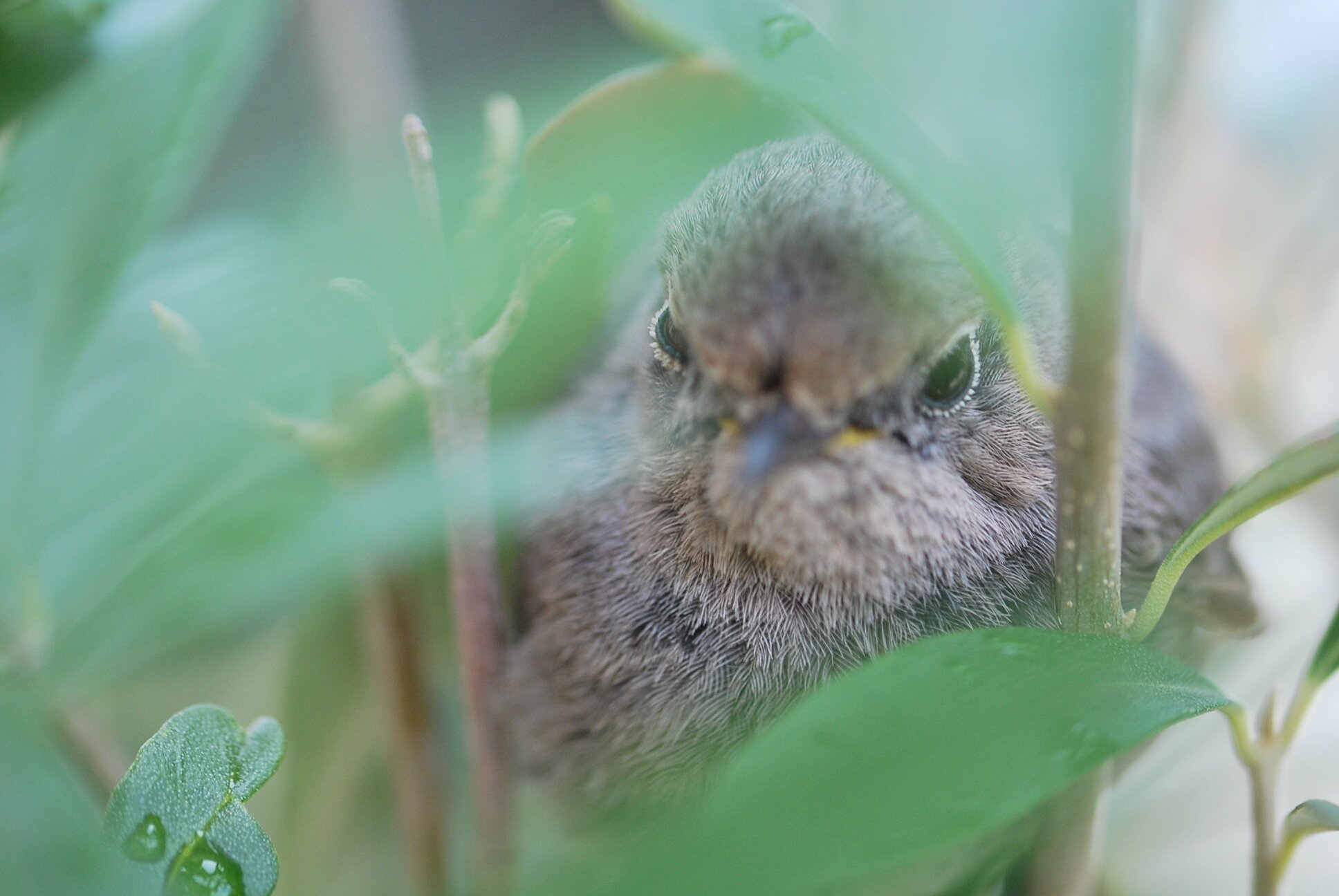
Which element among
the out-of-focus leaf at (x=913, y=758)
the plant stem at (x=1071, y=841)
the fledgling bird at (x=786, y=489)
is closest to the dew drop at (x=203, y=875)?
the out-of-focus leaf at (x=913, y=758)

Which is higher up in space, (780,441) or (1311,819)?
(780,441)

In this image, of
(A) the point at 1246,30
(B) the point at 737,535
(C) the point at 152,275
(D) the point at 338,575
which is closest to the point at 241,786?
(B) the point at 737,535

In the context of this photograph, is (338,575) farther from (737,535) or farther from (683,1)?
(683,1)

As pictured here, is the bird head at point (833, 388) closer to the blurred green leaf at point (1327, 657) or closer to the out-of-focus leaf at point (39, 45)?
the blurred green leaf at point (1327, 657)

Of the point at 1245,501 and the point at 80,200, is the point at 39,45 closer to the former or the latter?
the point at 80,200

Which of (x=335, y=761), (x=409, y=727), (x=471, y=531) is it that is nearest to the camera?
(x=471, y=531)

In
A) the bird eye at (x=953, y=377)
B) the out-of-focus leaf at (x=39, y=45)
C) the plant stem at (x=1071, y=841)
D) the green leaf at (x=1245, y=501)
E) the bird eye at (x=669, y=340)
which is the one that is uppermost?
the out-of-focus leaf at (x=39, y=45)

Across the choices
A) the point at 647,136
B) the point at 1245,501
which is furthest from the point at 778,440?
the point at 647,136
